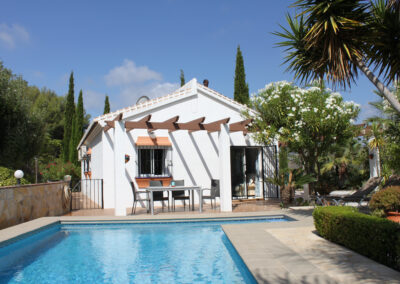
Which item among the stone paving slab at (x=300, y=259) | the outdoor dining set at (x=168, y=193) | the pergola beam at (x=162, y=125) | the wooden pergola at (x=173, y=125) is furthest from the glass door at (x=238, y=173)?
the stone paving slab at (x=300, y=259)

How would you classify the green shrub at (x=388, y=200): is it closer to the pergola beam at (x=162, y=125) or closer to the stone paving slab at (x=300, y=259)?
the stone paving slab at (x=300, y=259)

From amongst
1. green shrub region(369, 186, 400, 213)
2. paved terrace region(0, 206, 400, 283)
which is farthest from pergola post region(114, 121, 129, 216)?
green shrub region(369, 186, 400, 213)

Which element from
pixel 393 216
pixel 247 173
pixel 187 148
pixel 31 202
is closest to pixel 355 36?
pixel 393 216

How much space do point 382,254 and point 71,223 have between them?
9.00 m

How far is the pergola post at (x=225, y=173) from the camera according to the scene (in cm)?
1227

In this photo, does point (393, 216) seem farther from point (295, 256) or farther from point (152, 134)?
point (152, 134)

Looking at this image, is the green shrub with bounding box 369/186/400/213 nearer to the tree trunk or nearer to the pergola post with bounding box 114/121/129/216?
the tree trunk

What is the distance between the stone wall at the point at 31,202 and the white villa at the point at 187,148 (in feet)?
5.57

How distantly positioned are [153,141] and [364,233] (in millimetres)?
10067

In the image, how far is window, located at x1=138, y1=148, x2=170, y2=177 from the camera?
563 inches

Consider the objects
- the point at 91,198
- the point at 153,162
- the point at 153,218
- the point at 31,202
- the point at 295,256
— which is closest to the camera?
the point at 295,256

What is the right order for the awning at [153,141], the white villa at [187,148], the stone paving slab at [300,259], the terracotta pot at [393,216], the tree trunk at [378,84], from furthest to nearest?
the awning at [153,141]
the white villa at [187,148]
the terracotta pot at [393,216]
the tree trunk at [378,84]
the stone paving slab at [300,259]

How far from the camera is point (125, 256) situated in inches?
286

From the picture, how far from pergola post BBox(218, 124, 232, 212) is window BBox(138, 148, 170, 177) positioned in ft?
10.1
